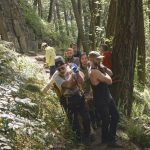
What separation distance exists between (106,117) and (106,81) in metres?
0.84

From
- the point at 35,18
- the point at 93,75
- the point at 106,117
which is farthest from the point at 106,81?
the point at 35,18

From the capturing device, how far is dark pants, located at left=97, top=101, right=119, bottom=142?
330 inches

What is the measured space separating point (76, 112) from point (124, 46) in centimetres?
262

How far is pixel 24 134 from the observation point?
696 centimetres

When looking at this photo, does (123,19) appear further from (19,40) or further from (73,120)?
(19,40)

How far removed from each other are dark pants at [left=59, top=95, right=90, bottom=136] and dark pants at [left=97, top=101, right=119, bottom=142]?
0.35 meters

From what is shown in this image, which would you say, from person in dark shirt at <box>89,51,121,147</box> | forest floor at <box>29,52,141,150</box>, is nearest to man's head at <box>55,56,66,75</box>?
person in dark shirt at <box>89,51,121,147</box>

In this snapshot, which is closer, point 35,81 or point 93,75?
point 93,75

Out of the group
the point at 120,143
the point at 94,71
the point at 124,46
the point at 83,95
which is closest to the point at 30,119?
the point at 83,95

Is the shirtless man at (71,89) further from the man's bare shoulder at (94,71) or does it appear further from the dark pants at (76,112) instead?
the man's bare shoulder at (94,71)

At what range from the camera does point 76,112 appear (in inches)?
328

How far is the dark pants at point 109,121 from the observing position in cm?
839

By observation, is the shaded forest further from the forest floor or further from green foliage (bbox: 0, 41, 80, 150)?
the forest floor

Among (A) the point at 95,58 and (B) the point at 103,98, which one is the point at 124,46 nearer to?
(A) the point at 95,58
